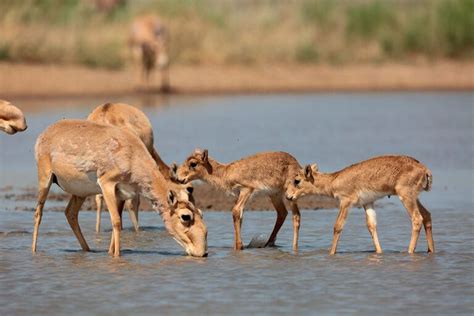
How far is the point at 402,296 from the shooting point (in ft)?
34.1

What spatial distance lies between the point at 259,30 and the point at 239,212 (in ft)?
90.7

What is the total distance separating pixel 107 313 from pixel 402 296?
2361mm

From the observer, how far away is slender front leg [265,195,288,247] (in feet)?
44.0

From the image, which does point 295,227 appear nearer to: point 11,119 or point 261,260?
point 261,260

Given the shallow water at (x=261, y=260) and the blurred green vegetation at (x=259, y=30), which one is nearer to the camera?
the shallow water at (x=261, y=260)

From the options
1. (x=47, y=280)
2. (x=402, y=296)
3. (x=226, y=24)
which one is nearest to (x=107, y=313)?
(x=47, y=280)

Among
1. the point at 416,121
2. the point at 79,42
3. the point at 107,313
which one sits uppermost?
the point at 79,42

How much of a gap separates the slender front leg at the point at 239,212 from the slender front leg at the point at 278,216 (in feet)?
1.28

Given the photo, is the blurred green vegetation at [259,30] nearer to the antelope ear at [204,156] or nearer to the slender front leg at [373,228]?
the antelope ear at [204,156]

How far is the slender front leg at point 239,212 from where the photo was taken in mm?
13031

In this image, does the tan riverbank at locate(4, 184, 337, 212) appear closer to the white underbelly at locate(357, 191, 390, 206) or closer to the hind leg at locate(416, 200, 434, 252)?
the white underbelly at locate(357, 191, 390, 206)

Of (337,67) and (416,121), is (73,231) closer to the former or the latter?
(416,121)

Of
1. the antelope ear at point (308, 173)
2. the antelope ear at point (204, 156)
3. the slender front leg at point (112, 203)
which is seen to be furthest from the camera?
the antelope ear at point (204, 156)

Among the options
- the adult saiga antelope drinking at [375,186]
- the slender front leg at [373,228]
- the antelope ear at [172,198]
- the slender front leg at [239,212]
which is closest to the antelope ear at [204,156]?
the slender front leg at [239,212]
